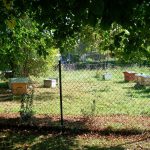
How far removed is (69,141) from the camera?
8820 millimetres

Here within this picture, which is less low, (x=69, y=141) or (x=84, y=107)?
(x=69, y=141)

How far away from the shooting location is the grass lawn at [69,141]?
8.34 m

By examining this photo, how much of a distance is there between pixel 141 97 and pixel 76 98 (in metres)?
3.24

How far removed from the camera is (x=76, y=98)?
18.2m

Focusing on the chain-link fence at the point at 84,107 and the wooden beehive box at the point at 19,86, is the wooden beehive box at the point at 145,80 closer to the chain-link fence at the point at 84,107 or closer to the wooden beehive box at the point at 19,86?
the chain-link fence at the point at 84,107

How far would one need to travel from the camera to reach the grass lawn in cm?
834

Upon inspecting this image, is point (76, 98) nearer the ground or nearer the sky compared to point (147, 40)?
nearer the ground

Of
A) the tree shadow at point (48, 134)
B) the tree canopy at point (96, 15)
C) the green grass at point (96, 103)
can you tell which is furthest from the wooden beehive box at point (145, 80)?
the tree canopy at point (96, 15)

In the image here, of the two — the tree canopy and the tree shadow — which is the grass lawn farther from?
the tree canopy

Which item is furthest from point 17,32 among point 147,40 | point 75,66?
point 75,66

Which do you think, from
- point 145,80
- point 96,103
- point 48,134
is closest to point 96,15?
point 48,134

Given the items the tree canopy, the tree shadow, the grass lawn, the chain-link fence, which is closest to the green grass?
the chain-link fence

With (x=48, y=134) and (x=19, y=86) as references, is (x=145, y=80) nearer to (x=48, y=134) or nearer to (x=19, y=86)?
(x=19, y=86)

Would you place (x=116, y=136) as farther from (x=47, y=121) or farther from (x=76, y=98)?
(x=76, y=98)
